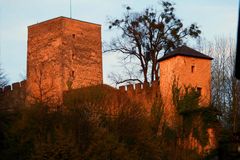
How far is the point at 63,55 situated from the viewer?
43.4 meters

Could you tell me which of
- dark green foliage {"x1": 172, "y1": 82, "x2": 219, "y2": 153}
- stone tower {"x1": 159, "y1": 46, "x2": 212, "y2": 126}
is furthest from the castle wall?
dark green foliage {"x1": 172, "y1": 82, "x2": 219, "y2": 153}

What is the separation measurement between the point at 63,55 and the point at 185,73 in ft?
34.6

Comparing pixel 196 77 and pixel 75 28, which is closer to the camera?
pixel 196 77

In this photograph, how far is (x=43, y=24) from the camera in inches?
1751

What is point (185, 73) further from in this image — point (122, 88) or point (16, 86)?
point (16, 86)

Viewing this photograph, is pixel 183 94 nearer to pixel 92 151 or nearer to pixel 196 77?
pixel 196 77

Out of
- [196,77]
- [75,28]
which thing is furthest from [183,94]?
[75,28]

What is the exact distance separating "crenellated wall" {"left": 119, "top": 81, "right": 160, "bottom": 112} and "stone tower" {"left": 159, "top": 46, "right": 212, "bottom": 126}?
489 millimetres

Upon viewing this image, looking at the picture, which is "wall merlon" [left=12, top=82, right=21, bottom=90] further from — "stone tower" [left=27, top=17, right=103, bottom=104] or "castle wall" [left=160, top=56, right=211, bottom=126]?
"castle wall" [left=160, top=56, right=211, bottom=126]

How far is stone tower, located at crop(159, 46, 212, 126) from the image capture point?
3575cm

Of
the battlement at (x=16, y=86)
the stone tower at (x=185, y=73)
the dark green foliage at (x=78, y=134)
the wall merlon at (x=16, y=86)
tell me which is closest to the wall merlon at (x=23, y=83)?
the battlement at (x=16, y=86)

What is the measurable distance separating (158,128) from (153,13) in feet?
37.0

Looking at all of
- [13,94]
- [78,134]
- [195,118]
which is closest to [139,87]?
[195,118]

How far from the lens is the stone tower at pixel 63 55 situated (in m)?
43.3
